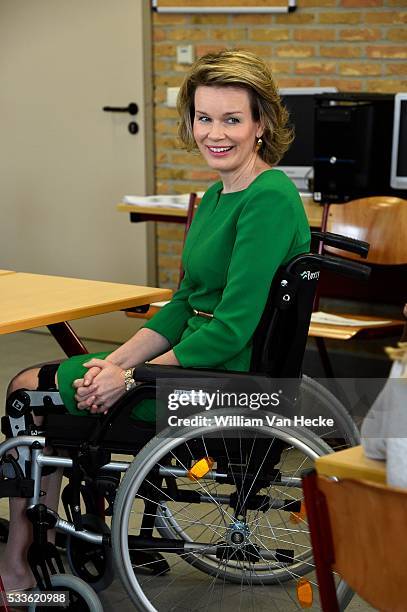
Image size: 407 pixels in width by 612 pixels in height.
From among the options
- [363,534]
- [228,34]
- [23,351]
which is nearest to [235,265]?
[363,534]

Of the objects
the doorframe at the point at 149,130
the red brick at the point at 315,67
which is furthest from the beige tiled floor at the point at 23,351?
the red brick at the point at 315,67

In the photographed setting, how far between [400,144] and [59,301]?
6.53 ft

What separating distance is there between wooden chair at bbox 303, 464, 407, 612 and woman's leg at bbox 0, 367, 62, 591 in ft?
3.71

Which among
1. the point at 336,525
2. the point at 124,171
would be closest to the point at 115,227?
the point at 124,171

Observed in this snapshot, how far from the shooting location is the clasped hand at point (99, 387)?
2281 millimetres

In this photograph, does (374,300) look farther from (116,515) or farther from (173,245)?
(116,515)

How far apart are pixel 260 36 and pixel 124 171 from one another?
939 millimetres

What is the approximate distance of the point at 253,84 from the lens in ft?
7.47

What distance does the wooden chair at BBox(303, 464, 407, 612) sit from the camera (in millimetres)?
1296

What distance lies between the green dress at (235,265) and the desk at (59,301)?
15cm

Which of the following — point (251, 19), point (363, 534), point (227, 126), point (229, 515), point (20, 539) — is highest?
point (251, 19)

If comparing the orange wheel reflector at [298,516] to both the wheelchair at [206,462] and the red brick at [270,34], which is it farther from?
the red brick at [270,34]

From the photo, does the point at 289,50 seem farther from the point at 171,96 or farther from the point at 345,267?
the point at 345,267

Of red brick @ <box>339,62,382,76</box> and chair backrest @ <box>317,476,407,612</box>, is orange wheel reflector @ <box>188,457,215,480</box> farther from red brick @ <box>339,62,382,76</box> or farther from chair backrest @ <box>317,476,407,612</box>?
red brick @ <box>339,62,382,76</box>
